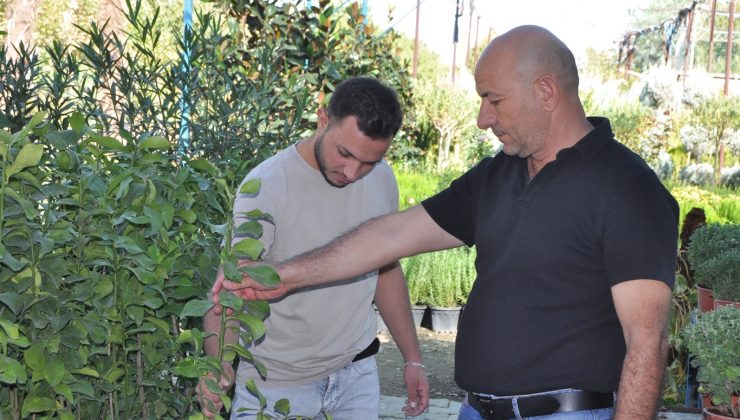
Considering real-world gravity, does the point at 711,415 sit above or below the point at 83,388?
below

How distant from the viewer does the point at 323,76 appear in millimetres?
7934

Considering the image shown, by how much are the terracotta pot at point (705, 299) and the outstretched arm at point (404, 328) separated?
335 centimetres

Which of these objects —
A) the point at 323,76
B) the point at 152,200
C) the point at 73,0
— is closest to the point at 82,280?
the point at 152,200

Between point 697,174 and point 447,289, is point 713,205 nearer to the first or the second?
point 447,289

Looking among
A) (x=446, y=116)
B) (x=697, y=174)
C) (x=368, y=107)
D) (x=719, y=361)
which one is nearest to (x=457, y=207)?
(x=368, y=107)

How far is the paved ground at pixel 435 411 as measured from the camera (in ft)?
19.7

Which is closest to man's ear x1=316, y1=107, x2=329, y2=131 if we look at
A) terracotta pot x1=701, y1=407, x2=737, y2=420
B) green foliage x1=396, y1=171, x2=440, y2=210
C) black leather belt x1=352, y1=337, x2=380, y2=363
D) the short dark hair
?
the short dark hair

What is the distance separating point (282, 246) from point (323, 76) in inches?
203

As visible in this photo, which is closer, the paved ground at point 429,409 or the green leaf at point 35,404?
the green leaf at point 35,404

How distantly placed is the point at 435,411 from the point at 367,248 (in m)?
3.88

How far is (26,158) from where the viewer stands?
1.49 meters

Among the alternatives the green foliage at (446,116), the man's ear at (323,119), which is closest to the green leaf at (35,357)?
the man's ear at (323,119)

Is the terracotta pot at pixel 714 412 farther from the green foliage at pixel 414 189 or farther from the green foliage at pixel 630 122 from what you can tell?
the green foliage at pixel 630 122

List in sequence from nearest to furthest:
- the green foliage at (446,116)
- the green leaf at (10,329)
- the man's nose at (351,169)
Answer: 1. the green leaf at (10,329)
2. the man's nose at (351,169)
3. the green foliage at (446,116)
